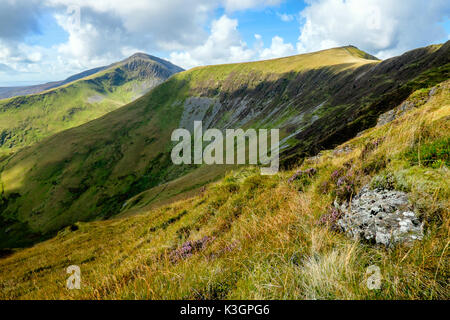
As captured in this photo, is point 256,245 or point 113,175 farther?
point 113,175

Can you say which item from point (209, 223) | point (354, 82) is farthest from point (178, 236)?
point (354, 82)

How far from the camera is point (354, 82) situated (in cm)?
9869

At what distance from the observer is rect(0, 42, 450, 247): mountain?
8531cm

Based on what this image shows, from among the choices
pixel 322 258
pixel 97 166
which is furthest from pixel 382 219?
pixel 97 166

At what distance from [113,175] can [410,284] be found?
153 meters

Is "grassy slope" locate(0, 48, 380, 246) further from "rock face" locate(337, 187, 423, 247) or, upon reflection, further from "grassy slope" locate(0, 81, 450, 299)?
"rock face" locate(337, 187, 423, 247)

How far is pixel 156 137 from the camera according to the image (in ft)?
548

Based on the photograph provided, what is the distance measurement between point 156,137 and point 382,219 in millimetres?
173621

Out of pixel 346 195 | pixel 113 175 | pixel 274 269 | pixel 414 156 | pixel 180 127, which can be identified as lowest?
pixel 113 175

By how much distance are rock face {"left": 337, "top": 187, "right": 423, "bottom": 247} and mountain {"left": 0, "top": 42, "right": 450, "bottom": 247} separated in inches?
2479

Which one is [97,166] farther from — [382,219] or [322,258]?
[382,219]

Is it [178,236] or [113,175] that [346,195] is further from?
[113,175]

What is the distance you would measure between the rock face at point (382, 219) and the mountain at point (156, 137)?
2479 inches

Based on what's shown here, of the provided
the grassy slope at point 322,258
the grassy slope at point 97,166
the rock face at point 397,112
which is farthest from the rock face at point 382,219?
the grassy slope at point 97,166
